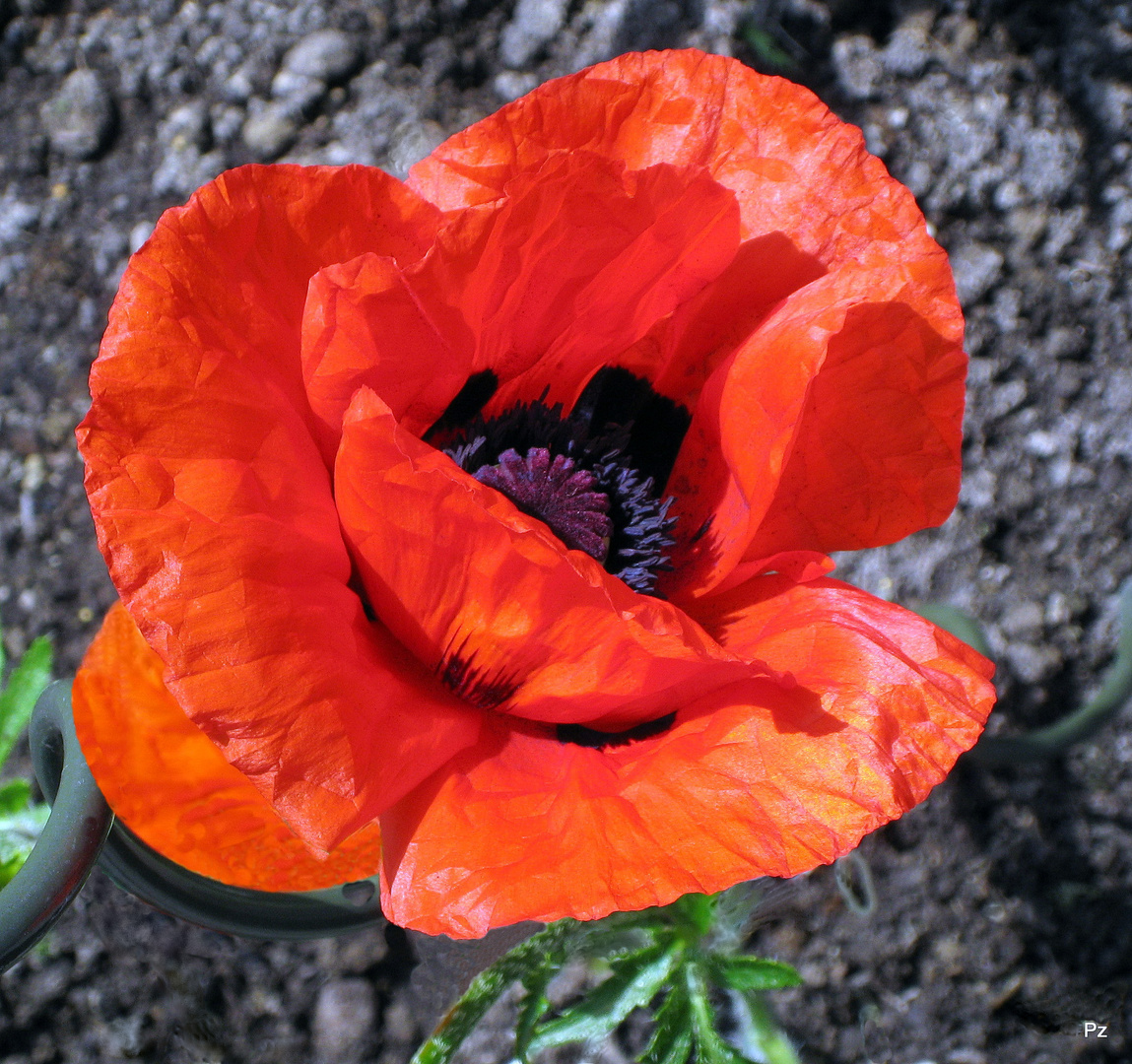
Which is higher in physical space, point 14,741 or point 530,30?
point 530,30

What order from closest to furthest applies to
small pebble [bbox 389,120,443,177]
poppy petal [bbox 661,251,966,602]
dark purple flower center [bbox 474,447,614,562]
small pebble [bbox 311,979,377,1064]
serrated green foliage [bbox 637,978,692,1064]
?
1. poppy petal [bbox 661,251,966,602]
2. dark purple flower center [bbox 474,447,614,562]
3. serrated green foliage [bbox 637,978,692,1064]
4. small pebble [bbox 311,979,377,1064]
5. small pebble [bbox 389,120,443,177]

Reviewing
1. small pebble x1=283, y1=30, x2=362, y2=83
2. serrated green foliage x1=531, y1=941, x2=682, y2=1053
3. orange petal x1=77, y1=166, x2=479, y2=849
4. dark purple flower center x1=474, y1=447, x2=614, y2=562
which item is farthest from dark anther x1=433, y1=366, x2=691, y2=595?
small pebble x1=283, y1=30, x2=362, y2=83

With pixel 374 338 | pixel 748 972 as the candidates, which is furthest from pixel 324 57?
pixel 748 972

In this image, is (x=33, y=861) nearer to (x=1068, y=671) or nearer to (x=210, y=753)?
(x=210, y=753)

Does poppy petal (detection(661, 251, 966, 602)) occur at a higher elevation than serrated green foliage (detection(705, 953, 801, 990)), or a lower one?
higher

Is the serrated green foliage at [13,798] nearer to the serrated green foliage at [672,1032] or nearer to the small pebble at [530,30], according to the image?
the serrated green foliage at [672,1032]

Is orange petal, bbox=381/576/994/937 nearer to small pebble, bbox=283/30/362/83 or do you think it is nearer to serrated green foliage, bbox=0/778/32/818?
serrated green foliage, bbox=0/778/32/818

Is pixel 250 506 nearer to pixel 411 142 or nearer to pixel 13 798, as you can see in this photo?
pixel 13 798

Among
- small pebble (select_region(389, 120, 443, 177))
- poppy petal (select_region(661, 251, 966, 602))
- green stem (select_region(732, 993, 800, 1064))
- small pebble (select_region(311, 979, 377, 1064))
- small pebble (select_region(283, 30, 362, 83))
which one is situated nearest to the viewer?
poppy petal (select_region(661, 251, 966, 602))
